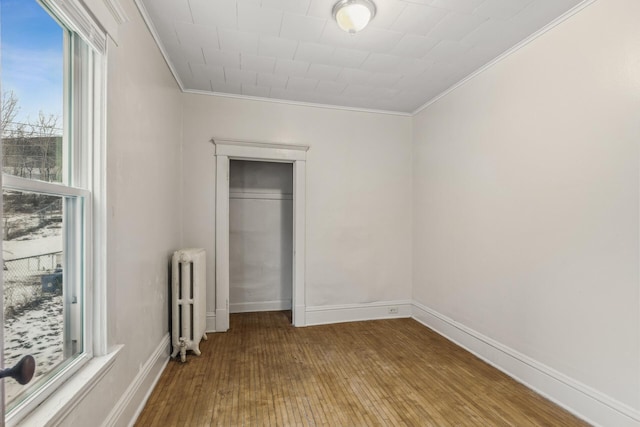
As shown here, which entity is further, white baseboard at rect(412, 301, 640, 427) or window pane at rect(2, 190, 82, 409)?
white baseboard at rect(412, 301, 640, 427)

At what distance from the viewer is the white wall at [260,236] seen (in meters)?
4.09

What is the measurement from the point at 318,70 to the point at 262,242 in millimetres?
2358

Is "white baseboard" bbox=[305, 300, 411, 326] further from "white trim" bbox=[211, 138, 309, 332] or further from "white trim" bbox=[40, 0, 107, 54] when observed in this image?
"white trim" bbox=[40, 0, 107, 54]

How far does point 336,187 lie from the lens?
371 cm

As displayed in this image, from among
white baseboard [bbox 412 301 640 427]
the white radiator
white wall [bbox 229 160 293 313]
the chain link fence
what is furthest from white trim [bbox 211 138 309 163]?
white baseboard [bbox 412 301 640 427]

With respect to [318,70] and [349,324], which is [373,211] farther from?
[318,70]

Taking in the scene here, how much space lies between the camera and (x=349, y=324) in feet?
11.9

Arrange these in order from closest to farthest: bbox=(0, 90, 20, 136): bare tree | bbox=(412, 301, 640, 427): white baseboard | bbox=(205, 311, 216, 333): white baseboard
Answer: bbox=(0, 90, 20, 136): bare tree < bbox=(412, 301, 640, 427): white baseboard < bbox=(205, 311, 216, 333): white baseboard

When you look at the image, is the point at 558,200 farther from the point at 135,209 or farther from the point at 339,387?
the point at 135,209

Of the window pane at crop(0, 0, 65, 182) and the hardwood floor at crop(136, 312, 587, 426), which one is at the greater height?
the window pane at crop(0, 0, 65, 182)

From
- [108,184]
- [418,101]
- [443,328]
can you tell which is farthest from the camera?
[418,101]

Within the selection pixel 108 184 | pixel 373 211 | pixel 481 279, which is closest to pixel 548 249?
pixel 481 279

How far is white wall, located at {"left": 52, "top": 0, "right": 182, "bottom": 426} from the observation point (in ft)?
5.19

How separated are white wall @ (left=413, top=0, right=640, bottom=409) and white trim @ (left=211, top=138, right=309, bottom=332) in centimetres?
167
